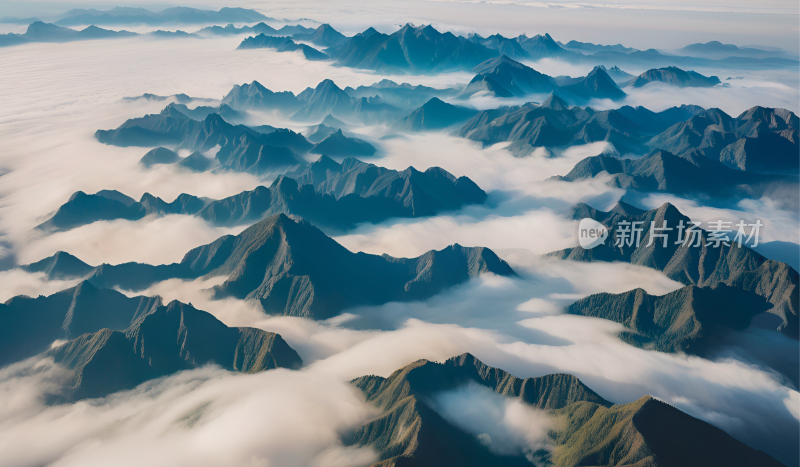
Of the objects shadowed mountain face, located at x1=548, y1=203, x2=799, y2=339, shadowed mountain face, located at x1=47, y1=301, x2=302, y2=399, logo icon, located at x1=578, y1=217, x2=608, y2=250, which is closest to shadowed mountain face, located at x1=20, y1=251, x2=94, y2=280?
shadowed mountain face, located at x1=47, y1=301, x2=302, y2=399

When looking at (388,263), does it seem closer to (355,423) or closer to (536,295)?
(536,295)

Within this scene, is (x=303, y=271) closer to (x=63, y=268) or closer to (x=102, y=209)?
(x=63, y=268)

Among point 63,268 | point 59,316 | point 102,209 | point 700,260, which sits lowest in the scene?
point 59,316

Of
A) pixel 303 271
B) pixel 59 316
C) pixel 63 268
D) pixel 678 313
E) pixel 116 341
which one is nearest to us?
pixel 116 341

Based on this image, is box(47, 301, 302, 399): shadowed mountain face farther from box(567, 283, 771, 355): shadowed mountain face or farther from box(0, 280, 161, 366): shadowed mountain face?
box(567, 283, 771, 355): shadowed mountain face

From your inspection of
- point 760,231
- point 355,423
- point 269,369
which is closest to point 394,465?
point 355,423

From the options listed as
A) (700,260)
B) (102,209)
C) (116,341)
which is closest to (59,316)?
(116,341)
